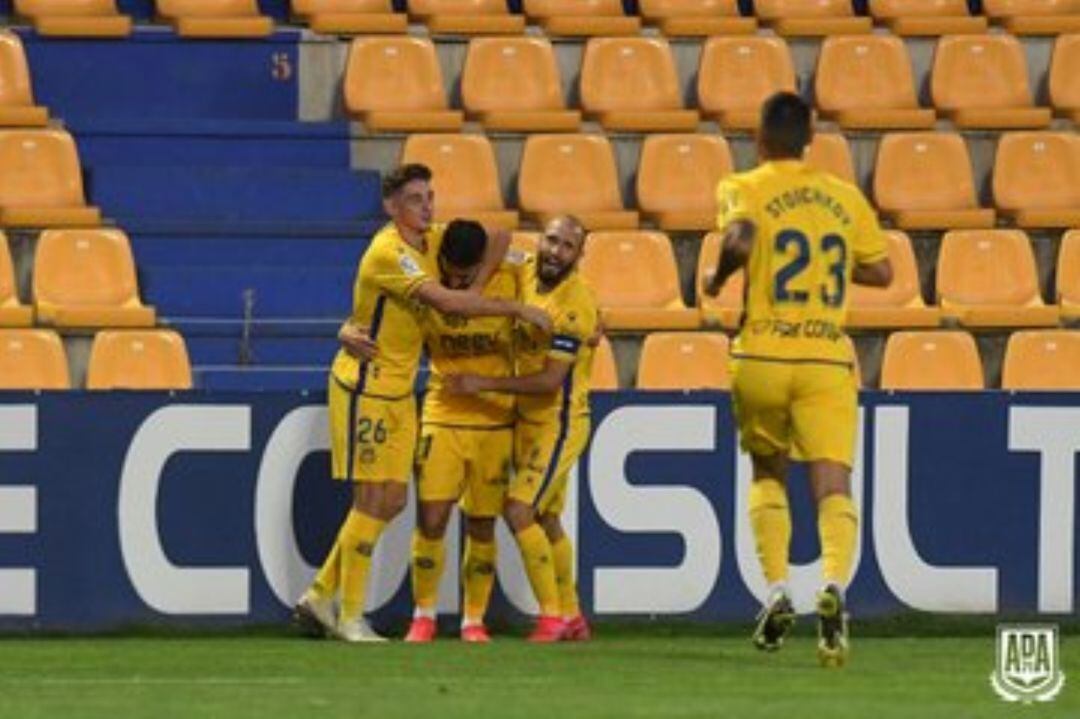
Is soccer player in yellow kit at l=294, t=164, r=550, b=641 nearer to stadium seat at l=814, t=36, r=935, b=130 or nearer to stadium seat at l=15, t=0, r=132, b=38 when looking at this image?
stadium seat at l=15, t=0, r=132, b=38

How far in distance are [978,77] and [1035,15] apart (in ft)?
2.66

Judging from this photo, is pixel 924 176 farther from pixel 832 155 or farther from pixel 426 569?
pixel 426 569

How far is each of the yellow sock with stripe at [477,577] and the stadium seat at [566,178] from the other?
376 centimetres

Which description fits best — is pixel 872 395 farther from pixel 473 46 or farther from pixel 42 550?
pixel 473 46

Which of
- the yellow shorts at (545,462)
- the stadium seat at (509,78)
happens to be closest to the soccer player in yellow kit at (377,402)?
the yellow shorts at (545,462)

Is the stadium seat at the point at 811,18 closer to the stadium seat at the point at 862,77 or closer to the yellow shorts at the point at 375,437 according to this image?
the stadium seat at the point at 862,77

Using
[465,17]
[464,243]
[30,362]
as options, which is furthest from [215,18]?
[464,243]

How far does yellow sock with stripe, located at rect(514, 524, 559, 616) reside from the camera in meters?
13.7

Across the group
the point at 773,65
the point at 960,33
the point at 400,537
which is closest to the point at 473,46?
the point at 773,65

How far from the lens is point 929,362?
52.9 feet

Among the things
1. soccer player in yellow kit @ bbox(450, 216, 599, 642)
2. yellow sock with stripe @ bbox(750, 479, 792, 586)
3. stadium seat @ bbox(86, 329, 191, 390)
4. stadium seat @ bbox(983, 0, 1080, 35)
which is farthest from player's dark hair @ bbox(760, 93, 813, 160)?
stadium seat @ bbox(983, 0, 1080, 35)

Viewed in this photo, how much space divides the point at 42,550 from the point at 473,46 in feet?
17.0

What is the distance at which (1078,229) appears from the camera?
17688 mm

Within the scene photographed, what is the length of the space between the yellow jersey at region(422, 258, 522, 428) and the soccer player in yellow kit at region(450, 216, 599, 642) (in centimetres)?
7
